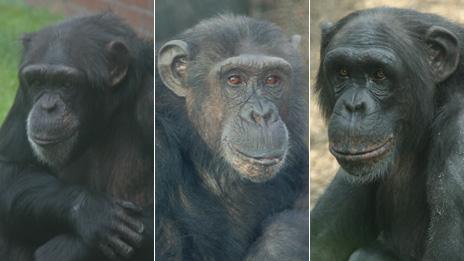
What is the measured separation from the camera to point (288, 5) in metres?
4.29

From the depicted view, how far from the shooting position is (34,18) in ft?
13.7

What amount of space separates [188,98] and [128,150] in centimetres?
33

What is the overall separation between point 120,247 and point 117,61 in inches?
29.4

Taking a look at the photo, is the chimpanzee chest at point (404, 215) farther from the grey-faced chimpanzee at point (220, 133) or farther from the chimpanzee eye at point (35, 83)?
the chimpanzee eye at point (35, 83)

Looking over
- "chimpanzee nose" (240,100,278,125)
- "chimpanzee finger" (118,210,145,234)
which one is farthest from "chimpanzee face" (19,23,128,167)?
"chimpanzee nose" (240,100,278,125)

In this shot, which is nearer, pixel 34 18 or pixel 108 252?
pixel 108 252

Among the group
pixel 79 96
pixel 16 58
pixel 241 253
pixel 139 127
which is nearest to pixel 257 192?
pixel 241 253

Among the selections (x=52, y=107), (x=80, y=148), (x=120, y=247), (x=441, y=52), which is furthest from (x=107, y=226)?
(x=441, y=52)

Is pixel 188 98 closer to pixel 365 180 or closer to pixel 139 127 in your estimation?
pixel 139 127

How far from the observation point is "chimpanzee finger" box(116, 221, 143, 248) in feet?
13.3

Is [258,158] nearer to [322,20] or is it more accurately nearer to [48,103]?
[322,20]

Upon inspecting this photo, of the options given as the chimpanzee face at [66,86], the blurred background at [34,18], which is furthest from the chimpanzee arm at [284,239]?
the blurred background at [34,18]

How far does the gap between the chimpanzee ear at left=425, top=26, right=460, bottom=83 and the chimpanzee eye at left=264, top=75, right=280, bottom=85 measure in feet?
2.02

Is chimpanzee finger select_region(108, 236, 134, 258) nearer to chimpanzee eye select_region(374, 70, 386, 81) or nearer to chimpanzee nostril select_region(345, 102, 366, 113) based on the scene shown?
chimpanzee nostril select_region(345, 102, 366, 113)
